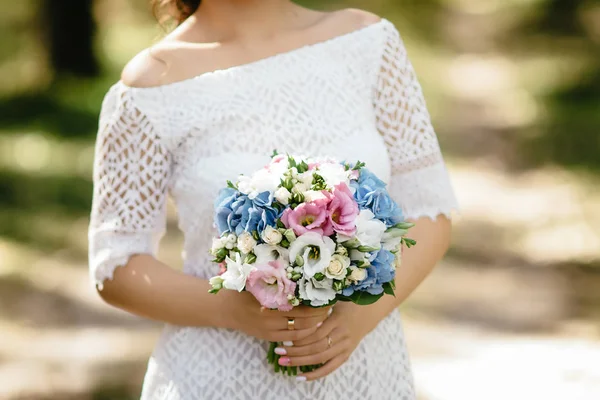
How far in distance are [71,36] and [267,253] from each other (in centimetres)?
1444

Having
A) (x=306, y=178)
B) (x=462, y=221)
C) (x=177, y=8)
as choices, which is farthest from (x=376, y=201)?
(x=462, y=221)

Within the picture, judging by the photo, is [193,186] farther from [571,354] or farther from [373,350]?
[571,354]

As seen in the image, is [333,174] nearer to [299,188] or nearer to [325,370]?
[299,188]

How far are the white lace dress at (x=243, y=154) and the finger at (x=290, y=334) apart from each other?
227mm

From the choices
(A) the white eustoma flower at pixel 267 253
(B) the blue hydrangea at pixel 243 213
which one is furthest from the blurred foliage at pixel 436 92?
(A) the white eustoma flower at pixel 267 253

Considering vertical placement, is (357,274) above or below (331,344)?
above

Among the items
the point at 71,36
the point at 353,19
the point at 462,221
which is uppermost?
the point at 353,19

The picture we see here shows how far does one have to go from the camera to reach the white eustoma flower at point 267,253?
2.37 metres

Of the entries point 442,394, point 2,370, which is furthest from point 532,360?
point 2,370

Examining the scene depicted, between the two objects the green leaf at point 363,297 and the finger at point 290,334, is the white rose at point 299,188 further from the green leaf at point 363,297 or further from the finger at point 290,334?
the finger at point 290,334

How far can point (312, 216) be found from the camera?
2369 mm

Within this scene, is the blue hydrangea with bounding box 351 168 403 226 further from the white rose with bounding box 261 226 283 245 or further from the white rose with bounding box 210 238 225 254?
the white rose with bounding box 210 238 225 254

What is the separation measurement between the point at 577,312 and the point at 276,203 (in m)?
5.51

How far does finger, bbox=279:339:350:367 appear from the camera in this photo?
2684 mm
